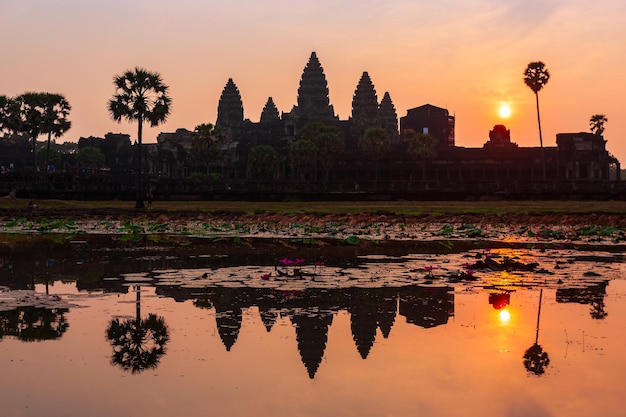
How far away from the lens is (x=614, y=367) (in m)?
11.0

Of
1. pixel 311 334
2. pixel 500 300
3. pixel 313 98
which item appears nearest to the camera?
pixel 311 334

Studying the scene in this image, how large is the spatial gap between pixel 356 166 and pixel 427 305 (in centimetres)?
12752

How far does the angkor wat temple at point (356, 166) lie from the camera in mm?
82731

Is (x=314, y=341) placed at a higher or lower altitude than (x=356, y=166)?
lower

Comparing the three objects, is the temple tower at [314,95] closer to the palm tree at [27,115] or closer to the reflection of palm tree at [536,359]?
the palm tree at [27,115]

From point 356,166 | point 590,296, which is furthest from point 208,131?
point 590,296

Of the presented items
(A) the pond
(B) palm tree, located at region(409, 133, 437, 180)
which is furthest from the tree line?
(A) the pond

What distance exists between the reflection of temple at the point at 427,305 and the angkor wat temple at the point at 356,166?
53.6 m

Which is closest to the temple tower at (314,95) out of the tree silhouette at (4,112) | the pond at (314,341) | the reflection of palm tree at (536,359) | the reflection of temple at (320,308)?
the tree silhouette at (4,112)

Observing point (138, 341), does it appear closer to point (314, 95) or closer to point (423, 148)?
point (423, 148)

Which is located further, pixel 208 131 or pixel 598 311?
pixel 208 131

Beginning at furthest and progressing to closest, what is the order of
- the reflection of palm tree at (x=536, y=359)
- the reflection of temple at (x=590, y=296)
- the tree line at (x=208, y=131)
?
the tree line at (x=208, y=131) < the reflection of temple at (x=590, y=296) < the reflection of palm tree at (x=536, y=359)

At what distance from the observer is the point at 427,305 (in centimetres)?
1584

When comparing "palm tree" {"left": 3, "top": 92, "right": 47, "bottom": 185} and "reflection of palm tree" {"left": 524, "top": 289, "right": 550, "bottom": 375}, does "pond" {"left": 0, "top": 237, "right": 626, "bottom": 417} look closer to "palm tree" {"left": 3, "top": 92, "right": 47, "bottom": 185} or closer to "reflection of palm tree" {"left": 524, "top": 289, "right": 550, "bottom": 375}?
"reflection of palm tree" {"left": 524, "top": 289, "right": 550, "bottom": 375}
